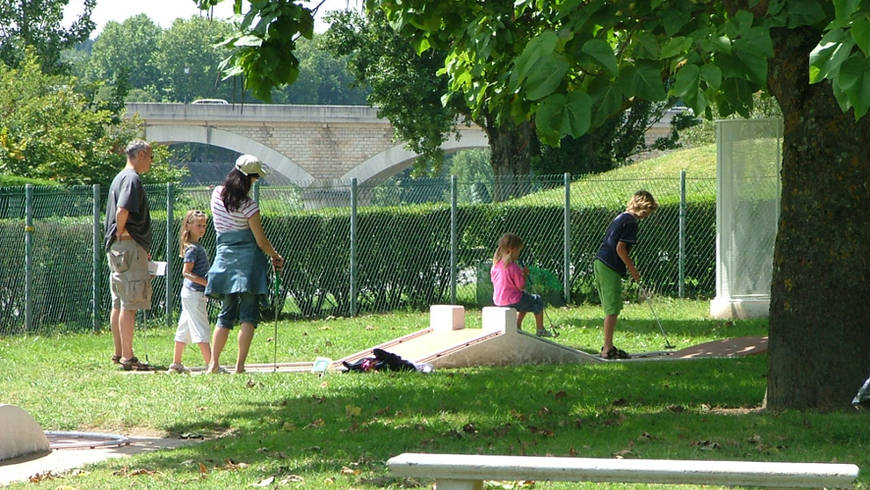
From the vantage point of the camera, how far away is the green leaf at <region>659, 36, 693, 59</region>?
5859 millimetres

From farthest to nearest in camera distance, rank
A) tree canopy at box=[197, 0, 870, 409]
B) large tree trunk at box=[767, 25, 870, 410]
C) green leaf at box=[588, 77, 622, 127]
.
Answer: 1. large tree trunk at box=[767, 25, 870, 410]
2. green leaf at box=[588, 77, 622, 127]
3. tree canopy at box=[197, 0, 870, 409]

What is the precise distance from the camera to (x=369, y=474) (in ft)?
20.7

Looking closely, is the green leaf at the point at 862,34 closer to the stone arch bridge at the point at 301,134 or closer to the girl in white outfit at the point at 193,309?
the girl in white outfit at the point at 193,309

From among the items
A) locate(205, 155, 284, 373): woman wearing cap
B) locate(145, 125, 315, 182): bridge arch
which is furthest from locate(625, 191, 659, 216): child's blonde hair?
locate(145, 125, 315, 182): bridge arch

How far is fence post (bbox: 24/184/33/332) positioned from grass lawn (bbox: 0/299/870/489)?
2693 millimetres

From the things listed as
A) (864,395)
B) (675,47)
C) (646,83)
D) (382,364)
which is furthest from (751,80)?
(382,364)

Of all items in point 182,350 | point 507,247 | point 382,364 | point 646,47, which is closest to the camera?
point 646,47

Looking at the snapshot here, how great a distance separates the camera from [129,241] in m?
10.9

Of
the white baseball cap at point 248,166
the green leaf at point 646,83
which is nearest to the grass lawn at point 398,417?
the white baseball cap at point 248,166

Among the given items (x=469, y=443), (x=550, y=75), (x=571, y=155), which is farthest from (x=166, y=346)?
(x=571, y=155)

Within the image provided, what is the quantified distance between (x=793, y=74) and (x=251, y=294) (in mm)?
4591

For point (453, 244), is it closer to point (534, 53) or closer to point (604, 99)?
point (604, 99)

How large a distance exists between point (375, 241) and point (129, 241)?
7.19 metres

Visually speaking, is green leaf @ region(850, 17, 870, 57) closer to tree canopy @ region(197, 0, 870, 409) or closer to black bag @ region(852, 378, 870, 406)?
tree canopy @ region(197, 0, 870, 409)
